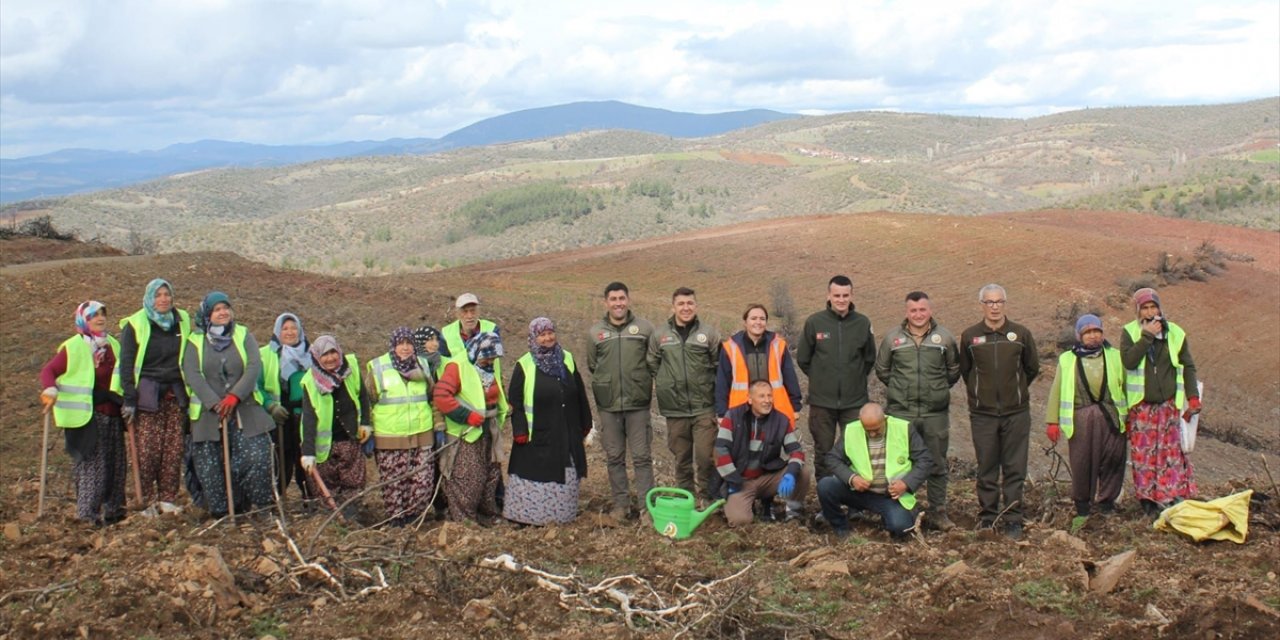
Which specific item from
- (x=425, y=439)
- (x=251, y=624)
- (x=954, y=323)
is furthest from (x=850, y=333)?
(x=954, y=323)

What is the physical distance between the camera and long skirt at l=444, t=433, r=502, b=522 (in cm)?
738

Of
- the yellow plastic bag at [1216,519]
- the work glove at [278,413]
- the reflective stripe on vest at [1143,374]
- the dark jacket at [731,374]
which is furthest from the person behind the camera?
the work glove at [278,413]

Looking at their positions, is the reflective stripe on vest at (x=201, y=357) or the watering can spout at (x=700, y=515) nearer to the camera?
the watering can spout at (x=700, y=515)

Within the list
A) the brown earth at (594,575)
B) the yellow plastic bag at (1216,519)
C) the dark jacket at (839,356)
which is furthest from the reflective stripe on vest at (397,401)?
the yellow plastic bag at (1216,519)

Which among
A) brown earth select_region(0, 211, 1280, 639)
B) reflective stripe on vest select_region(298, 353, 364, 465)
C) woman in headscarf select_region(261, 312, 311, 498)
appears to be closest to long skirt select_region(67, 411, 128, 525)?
brown earth select_region(0, 211, 1280, 639)

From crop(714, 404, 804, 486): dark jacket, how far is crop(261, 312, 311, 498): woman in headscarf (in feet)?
9.38

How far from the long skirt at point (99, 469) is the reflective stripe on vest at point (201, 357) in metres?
0.61

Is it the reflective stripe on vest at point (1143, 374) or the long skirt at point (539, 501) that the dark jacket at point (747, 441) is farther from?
the reflective stripe on vest at point (1143, 374)

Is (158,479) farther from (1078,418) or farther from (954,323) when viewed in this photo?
(954,323)

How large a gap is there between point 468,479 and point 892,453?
2.84 m

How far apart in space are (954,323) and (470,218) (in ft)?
132

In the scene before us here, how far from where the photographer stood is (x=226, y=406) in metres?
6.97

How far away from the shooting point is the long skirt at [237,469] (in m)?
7.14

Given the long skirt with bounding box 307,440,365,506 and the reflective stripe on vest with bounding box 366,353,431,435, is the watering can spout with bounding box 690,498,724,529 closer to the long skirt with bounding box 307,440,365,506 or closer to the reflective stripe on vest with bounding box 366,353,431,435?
the reflective stripe on vest with bounding box 366,353,431,435
